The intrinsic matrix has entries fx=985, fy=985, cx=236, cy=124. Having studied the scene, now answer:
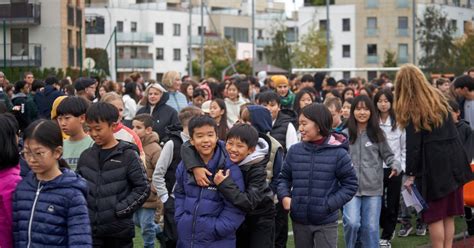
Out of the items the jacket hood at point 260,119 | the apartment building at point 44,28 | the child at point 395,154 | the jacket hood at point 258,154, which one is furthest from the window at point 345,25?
the jacket hood at point 258,154

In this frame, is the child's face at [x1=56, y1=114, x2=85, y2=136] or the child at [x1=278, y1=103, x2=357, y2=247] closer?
the child's face at [x1=56, y1=114, x2=85, y2=136]

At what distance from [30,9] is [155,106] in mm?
45259

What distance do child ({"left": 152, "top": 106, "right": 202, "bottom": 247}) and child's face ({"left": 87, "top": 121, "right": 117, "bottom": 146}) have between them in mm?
1682

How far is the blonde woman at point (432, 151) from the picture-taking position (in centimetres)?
979

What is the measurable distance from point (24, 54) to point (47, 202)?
162 ft

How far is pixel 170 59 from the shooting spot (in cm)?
9950

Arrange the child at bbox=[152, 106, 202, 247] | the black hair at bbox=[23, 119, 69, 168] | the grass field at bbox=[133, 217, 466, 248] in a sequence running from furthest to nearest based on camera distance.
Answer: the grass field at bbox=[133, 217, 466, 248] < the child at bbox=[152, 106, 202, 247] < the black hair at bbox=[23, 119, 69, 168]

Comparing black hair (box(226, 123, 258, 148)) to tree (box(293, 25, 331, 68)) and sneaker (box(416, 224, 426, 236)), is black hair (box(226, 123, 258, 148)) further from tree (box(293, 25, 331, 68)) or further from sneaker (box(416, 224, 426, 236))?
tree (box(293, 25, 331, 68))

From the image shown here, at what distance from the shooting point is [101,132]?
7555mm

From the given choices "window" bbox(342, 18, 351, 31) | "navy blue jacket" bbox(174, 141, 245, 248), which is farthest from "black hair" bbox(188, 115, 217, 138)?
"window" bbox(342, 18, 351, 31)

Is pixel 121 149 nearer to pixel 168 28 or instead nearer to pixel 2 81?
pixel 2 81

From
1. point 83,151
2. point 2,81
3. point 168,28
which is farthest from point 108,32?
point 83,151

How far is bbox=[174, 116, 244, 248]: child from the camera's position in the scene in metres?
7.68

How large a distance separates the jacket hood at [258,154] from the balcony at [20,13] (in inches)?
1970
